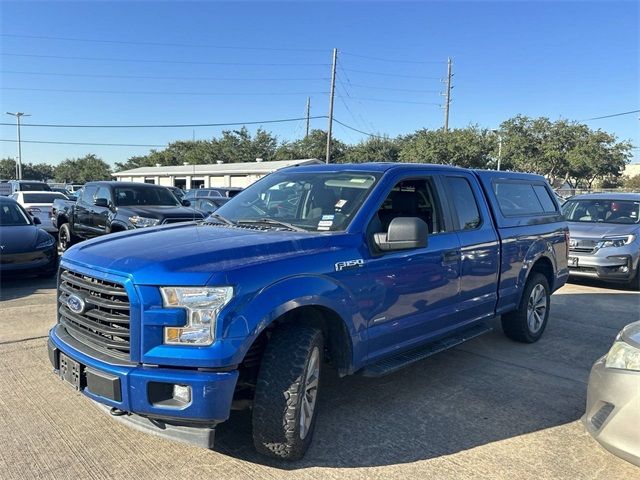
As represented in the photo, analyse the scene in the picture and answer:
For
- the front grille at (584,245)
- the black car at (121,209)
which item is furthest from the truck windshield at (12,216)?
the front grille at (584,245)

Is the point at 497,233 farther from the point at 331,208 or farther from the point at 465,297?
the point at 331,208

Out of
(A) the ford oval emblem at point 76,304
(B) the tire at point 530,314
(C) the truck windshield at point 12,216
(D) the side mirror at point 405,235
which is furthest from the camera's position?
(C) the truck windshield at point 12,216

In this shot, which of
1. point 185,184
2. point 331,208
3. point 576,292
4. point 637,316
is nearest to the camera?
point 331,208

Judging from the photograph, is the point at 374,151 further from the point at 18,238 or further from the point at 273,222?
the point at 273,222

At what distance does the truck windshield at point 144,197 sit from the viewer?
10.9 metres

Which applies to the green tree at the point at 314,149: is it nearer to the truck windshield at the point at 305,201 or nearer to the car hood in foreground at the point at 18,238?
the car hood in foreground at the point at 18,238

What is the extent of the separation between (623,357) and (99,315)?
3107 mm

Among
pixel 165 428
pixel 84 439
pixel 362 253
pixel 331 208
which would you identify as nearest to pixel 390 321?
pixel 362 253

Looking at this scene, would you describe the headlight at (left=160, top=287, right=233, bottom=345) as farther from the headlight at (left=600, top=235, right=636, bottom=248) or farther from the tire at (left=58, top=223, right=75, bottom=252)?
the tire at (left=58, top=223, right=75, bottom=252)

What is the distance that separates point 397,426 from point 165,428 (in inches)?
67.9

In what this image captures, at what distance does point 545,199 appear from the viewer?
641cm

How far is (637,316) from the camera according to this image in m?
7.43

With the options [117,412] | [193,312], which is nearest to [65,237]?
[117,412]

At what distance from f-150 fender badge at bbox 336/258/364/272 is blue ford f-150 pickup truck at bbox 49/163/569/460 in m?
0.01
